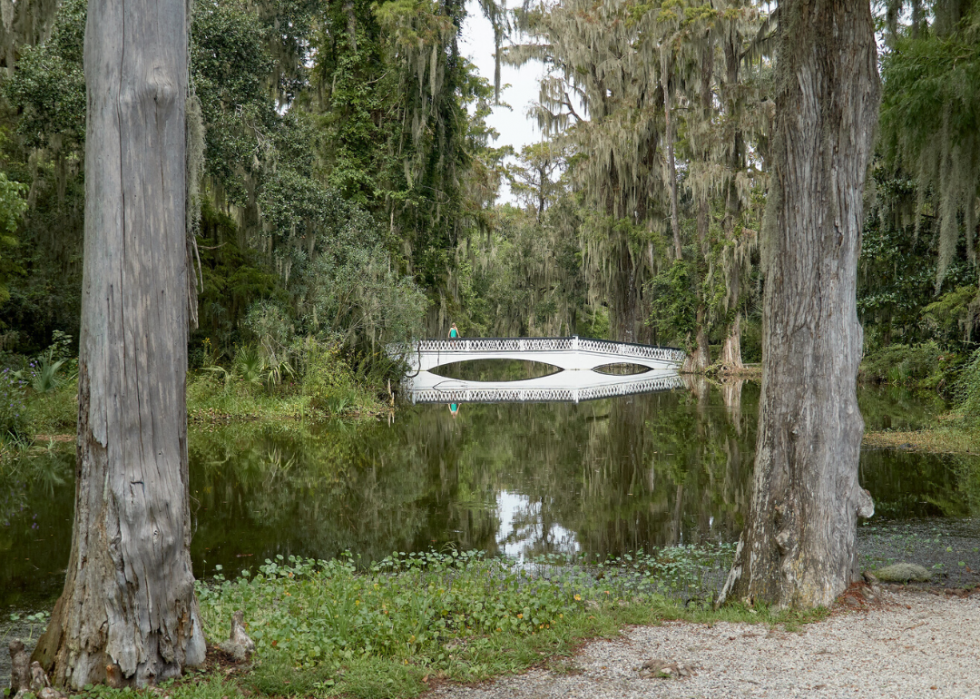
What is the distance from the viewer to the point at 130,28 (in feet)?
11.9

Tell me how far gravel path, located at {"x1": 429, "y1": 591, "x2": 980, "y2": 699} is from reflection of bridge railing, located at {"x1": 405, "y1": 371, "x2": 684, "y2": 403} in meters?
18.4

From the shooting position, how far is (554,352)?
3158 centimetres

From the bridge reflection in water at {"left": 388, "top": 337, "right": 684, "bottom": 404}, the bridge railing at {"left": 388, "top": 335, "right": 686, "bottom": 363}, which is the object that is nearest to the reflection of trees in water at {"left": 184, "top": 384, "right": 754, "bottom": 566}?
the bridge reflection in water at {"left": 388, "top": 337, "right": 684, "bottom": 404}

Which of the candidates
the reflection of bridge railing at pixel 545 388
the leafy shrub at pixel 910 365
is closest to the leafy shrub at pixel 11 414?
the reflection of bridge railing at pixel 545 388

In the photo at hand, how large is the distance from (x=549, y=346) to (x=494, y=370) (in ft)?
32.8

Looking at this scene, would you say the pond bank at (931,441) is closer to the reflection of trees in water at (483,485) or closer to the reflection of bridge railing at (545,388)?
the reflection of trees in water at (483,485)

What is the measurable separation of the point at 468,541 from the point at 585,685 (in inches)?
144

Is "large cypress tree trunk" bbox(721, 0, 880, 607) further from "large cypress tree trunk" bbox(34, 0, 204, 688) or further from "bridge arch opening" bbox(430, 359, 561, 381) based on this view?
"bridge arch opening" bbox(430, 359, 561, 381)

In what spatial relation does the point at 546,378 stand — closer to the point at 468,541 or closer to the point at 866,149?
the point at 468,541

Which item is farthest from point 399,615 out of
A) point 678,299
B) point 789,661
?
point 678,299

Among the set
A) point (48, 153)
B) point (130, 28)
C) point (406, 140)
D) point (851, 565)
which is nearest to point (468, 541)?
point (851, 565)

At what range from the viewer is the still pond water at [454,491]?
692cm

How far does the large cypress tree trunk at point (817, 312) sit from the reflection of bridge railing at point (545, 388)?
17.9m

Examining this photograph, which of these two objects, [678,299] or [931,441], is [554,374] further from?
[931,441]
